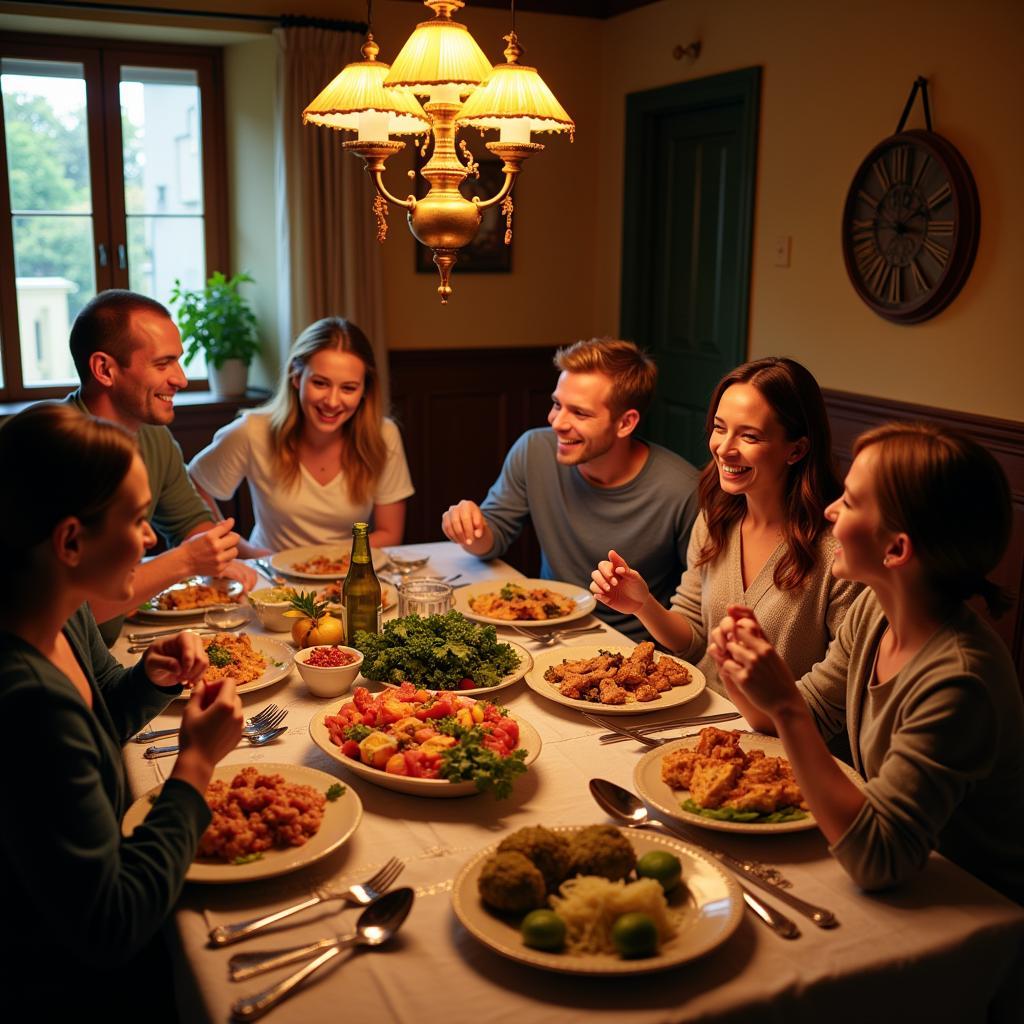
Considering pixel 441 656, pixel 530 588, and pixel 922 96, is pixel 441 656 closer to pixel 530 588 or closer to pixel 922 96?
pixel 530 588

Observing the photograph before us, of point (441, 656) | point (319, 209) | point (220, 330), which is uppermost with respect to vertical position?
point (319, 209)

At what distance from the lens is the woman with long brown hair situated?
2.17 metres

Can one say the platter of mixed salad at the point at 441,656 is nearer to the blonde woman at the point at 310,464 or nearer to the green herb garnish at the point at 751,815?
A: the green herb garnish at the point at 751,815

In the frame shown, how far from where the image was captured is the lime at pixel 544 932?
121cm

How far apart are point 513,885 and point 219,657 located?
3.16 ft

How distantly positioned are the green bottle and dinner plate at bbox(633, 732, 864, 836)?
73cm

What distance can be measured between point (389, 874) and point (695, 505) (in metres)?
1.64

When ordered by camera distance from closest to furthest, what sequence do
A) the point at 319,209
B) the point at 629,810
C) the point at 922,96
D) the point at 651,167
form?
the point at 629,810 < the point at 922,96 < the point at 319,209 < the point at 651,167

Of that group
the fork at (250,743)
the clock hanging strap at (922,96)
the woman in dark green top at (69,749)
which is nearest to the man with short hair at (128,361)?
the fork at (250,743)

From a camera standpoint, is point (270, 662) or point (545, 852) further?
point (270, 662)

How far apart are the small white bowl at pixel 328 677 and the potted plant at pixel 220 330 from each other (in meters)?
3.13

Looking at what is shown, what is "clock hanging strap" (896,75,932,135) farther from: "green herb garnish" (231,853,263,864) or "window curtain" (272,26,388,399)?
"green herb garnish" (231,853,263,864)

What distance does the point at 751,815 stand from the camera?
150 cm

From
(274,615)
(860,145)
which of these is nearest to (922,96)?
(860,145)
